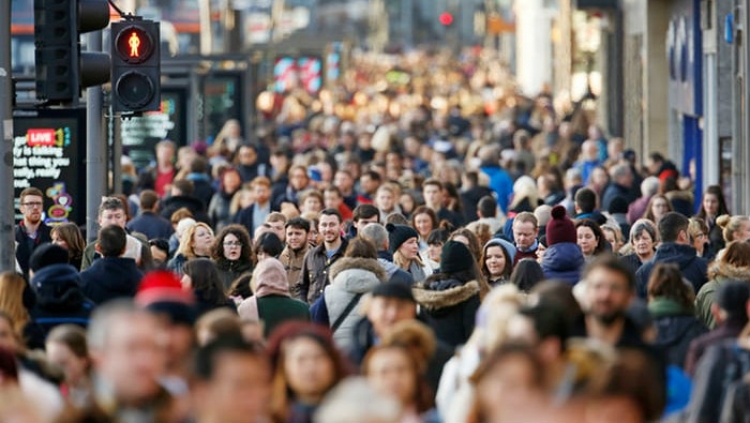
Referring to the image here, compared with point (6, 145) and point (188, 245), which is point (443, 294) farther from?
point (188, 245)

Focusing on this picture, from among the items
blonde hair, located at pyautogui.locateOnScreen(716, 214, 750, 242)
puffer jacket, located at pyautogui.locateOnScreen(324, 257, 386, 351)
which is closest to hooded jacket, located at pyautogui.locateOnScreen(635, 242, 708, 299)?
blonde hair, located at pyautogui.locateOnScreen(716, 214, 750, 242)

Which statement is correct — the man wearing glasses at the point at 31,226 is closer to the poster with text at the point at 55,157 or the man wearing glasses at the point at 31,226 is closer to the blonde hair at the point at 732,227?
the poster with text at the point at 55,157

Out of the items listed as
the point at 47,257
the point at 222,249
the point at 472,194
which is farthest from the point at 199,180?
the point at 47,257

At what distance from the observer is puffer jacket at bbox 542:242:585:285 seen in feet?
50.9

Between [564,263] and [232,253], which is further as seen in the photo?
[232,253]

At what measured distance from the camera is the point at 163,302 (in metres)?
10.0

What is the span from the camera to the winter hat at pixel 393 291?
11.3 meters

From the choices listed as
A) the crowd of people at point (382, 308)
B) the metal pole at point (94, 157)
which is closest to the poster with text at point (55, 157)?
the crowd of people at point (382, 308)

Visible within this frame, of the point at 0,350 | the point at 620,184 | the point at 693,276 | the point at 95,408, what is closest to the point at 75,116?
the point at 620,184

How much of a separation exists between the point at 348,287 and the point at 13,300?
2501mm

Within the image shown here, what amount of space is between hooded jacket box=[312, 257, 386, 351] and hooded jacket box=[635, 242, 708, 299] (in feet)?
6.26

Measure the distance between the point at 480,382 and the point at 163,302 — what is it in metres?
1.62

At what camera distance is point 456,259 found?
14.1 meters

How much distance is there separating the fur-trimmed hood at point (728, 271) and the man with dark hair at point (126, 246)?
138 inches
